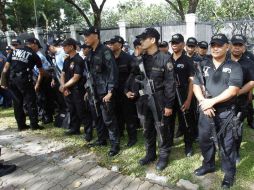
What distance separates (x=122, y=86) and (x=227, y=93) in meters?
2.25

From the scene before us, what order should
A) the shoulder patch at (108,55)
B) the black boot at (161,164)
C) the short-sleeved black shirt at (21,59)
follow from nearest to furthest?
the black boot at (161,164) → the shoulder patch at (108,55) → the short-sleeved black shirt at (21,59)

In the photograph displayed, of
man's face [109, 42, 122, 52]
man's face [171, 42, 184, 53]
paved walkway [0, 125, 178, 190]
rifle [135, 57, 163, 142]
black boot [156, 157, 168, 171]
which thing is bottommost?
paved walkway [0, 125, 178, 190]

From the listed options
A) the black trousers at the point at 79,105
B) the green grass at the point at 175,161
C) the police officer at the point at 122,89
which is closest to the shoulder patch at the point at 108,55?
the police officer at the point at 122,89

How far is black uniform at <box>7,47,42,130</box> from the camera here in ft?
20.4

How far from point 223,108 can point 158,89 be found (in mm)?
939

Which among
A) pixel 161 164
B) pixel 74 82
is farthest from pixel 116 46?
pixel 161 164

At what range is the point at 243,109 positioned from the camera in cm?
432

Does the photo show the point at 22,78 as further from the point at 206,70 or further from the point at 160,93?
the point at 206,70

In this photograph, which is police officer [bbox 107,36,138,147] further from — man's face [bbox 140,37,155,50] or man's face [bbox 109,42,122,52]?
man's face [bbox 140,37,155,50]

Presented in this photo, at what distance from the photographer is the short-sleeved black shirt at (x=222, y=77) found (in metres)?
3.50

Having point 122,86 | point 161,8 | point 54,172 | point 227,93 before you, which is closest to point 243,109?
point 227,93

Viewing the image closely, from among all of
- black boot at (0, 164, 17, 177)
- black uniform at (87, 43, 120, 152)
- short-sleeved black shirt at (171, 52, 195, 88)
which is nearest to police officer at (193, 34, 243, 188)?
short-sleeved black shirt at (171, 52, 195, 88)

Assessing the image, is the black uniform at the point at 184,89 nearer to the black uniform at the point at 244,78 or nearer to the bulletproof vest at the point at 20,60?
the black uniform at the point at 244,78

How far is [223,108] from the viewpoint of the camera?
371 centimetres
